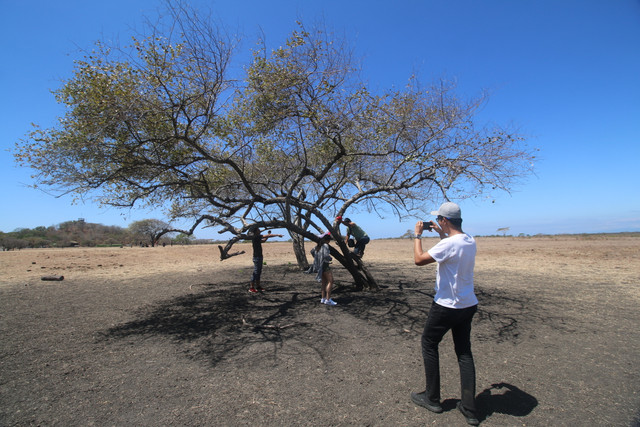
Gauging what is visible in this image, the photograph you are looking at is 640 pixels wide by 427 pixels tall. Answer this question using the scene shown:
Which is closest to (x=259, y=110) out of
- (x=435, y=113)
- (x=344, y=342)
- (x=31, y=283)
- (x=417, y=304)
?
(x=435, y=113)

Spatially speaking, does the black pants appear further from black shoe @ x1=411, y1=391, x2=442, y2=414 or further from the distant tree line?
the distant tree line

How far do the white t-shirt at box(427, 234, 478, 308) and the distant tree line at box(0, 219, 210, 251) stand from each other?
2924cm

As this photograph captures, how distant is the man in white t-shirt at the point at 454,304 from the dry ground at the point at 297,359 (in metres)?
0.29

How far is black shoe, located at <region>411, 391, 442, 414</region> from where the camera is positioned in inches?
136

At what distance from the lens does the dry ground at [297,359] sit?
3500 mm

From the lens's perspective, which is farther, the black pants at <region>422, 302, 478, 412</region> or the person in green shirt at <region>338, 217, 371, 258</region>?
the person in green shirt at <region>338, 217, 371, 258</region>

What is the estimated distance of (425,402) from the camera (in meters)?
3.55

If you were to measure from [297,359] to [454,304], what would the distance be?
2644 mm

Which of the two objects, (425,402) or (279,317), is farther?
(279,317)

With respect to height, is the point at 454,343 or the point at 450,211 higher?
the point at 450,211

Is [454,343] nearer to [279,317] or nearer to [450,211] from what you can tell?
[450,211]

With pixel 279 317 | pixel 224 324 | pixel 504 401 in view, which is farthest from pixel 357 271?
pixel 504 401

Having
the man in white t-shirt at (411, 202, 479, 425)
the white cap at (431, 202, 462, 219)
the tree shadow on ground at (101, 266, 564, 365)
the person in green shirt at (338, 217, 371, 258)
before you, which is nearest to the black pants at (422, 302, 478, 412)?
the man in white t-shirt at (411, 202, 479, 425)

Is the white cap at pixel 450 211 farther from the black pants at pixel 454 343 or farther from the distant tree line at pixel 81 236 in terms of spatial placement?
the distant tree line at pixel 81 236
